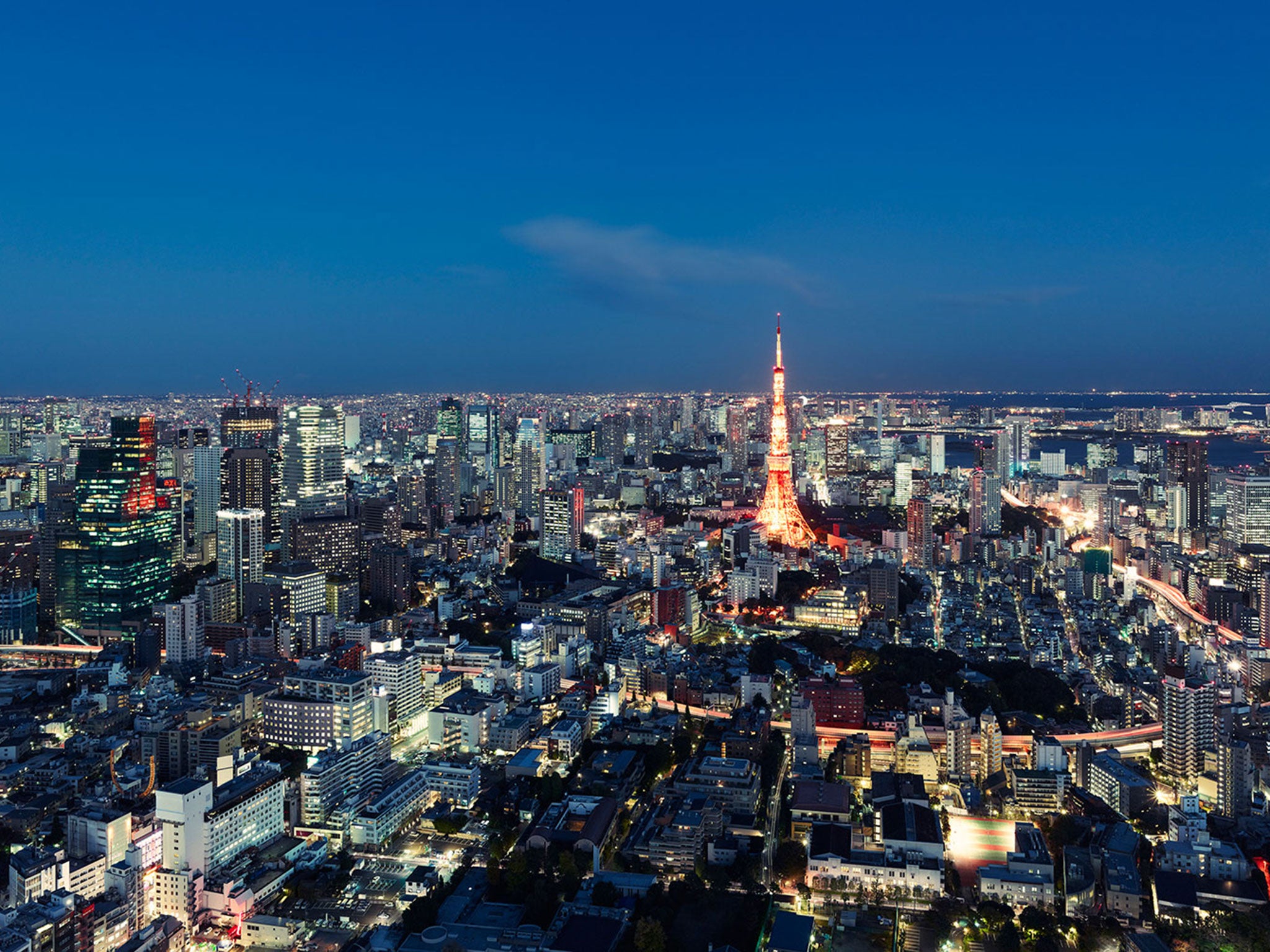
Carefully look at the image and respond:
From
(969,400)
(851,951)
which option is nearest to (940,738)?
(851,951)

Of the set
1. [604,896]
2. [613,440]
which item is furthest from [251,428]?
[604,896]

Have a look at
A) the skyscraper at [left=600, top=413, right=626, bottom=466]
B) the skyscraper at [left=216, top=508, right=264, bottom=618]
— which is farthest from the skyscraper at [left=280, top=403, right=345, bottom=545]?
the skyscraper at [left=600, top=413, right=626, bottom=466]

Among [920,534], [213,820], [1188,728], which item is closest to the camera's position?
[213,820]

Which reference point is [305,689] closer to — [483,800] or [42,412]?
[483,800]

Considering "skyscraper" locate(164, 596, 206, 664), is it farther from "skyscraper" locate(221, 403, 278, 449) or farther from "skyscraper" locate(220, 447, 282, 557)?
"skyscraper" locate(221, 403, 278, 449)

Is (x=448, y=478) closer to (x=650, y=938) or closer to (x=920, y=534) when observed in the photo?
(x=920, y=534)

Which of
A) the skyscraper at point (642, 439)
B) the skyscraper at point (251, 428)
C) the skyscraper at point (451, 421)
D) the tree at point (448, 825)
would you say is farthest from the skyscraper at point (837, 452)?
the tree at point (448, 825)
